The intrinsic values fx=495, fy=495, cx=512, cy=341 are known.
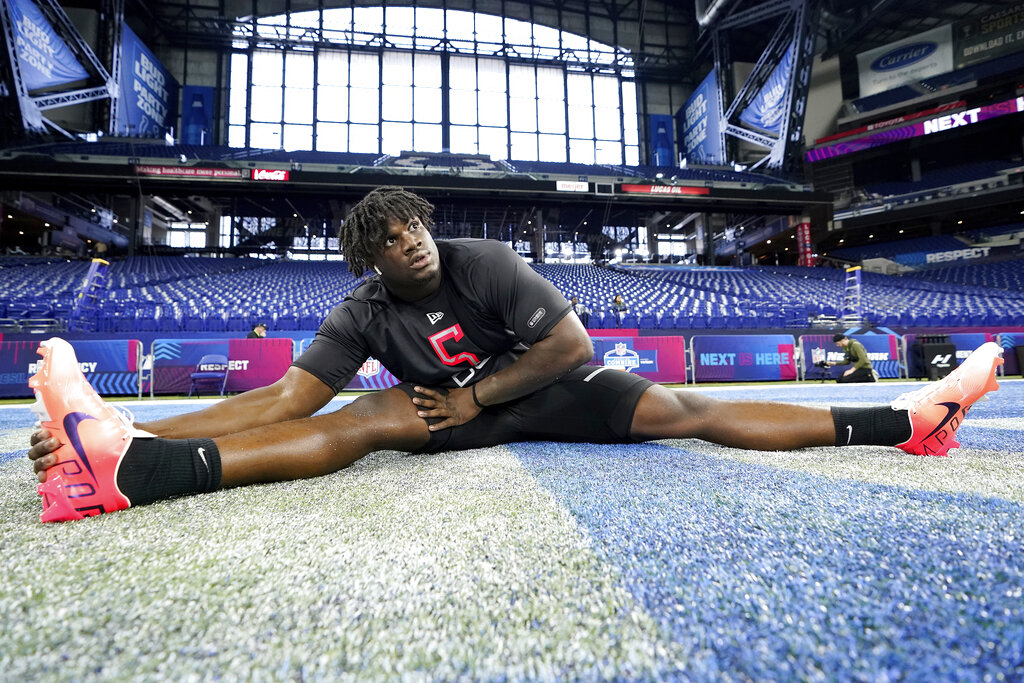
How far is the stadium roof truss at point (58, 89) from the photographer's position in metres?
15.2

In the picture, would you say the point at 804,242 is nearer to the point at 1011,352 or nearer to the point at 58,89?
the point at 1011,352

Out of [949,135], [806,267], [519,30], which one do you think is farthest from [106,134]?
[949,135]

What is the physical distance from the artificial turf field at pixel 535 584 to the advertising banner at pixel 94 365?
27.5 ft

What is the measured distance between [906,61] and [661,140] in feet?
37.0

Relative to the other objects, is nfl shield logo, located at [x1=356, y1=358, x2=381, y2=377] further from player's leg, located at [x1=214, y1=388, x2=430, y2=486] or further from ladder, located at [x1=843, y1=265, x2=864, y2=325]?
ladder, located at [x1=843, y1=265, x2=864, y2=325]

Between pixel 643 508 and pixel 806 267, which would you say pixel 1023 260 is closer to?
pixel 806 267

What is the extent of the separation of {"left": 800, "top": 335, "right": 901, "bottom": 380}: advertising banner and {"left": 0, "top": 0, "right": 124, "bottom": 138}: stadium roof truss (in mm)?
23232

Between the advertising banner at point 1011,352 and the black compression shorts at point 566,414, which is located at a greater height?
the advertising banner at point 1011,352

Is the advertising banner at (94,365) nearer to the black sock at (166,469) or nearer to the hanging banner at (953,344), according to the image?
the black sock at (166,469)

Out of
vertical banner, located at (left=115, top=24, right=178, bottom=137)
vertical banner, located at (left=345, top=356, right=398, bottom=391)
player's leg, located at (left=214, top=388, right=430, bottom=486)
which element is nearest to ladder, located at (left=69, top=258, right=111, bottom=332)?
vertical banner, located at (left=345, top=356, right=398, bottom=391)

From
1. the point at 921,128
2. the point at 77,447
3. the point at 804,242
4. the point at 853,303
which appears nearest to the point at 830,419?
the point at 77,447

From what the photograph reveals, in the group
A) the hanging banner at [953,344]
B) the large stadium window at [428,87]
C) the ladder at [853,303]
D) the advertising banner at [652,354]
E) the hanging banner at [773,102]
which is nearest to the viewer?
the advertising banner at [652,354]

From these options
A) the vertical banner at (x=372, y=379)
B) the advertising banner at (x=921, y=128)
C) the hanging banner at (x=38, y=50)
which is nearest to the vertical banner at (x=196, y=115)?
the hanging banner at (x=38, y=50)

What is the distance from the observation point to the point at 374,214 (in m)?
1.75
